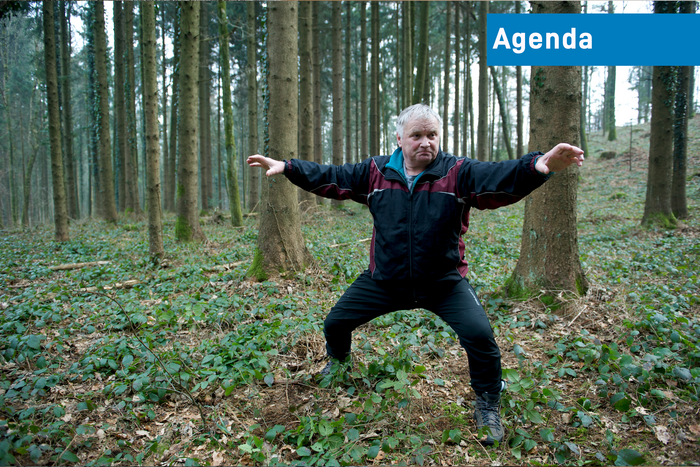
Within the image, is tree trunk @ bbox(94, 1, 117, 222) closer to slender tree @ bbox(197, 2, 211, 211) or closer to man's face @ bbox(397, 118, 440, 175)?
slender tree @ bbox(197, 2, 211, 211)

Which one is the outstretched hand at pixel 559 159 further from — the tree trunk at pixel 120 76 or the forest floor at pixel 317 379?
the tree trunk at pixel 120 76

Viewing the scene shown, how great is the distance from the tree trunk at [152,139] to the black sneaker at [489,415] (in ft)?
21.7

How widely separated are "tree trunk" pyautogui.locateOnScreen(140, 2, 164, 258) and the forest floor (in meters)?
1.62

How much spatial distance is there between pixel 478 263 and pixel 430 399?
4176mm

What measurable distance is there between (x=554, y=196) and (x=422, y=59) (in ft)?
33.2

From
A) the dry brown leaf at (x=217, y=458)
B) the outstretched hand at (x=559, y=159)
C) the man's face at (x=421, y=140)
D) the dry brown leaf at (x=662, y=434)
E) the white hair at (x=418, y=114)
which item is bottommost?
the dry brown leaf at (x=217, y=458)

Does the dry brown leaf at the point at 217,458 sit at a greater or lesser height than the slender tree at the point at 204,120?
lesser

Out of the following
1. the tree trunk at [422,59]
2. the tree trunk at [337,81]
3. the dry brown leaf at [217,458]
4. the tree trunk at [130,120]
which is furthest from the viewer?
the tree trunk at [130,120]

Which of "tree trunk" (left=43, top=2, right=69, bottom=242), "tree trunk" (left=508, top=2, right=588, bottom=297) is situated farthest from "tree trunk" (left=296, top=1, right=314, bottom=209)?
"tree trunk" (left=508, top=2, right=588, bottom=297)

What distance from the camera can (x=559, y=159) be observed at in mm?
2459

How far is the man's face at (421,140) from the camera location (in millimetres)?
2947

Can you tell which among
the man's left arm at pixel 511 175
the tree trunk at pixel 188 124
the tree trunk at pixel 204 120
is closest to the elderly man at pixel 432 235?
the man's left arm at pixel 511 175

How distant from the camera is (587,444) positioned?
2.72 metres

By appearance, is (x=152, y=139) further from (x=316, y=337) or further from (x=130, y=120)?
(x=130, y=120)
